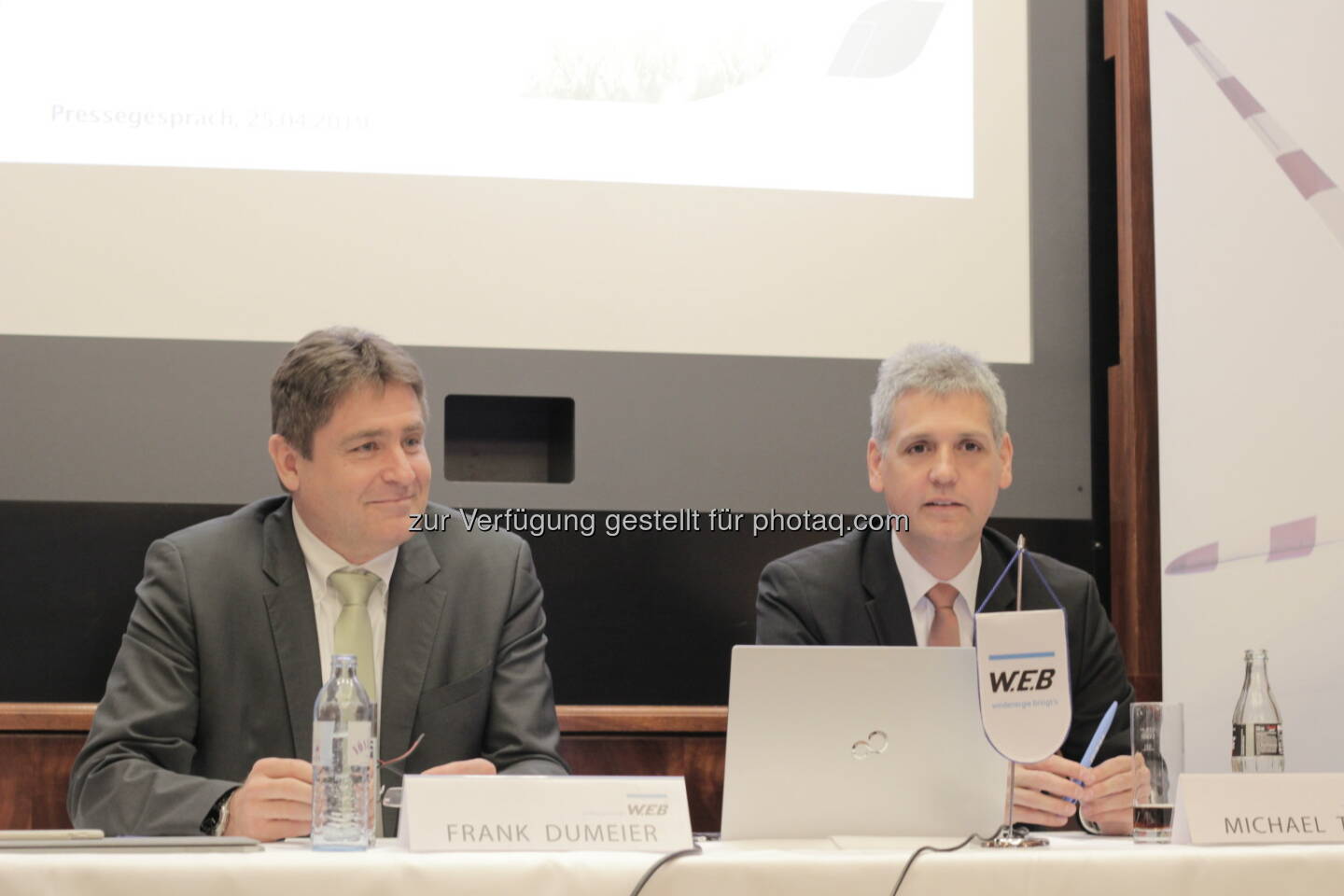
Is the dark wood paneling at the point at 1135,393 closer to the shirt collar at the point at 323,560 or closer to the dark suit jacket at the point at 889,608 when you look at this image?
the dark suit jacket at the point at 889,608

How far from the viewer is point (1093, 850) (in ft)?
4.47

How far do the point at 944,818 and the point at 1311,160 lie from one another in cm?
154

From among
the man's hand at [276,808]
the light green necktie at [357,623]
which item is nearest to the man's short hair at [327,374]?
the light green necktie at [357,623]

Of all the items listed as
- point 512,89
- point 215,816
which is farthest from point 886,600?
point 512,89

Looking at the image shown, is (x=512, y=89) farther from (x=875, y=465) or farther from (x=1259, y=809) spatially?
(x=1259, y=809)

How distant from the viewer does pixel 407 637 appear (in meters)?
2.28

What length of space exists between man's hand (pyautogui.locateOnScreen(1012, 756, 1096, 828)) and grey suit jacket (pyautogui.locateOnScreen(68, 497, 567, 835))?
761 millimetres

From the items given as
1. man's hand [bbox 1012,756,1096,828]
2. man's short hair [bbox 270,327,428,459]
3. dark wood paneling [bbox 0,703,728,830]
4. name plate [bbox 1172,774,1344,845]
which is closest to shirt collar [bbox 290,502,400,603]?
man's short hair [bbox 270,327,428,459]

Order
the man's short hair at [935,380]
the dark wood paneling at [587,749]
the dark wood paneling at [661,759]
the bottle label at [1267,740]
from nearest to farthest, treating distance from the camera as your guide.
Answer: the bottle label at [1267,740]
the man's short hair at [935,380]
the dark wood paneling at [587,749]
the dark wood paneling at [661,759]

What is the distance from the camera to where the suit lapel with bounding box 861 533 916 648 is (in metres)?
2.40

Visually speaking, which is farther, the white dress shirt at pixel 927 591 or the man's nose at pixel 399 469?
the white dress shirt at pixel 927 591

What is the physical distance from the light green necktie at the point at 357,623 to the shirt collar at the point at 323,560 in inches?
0.8

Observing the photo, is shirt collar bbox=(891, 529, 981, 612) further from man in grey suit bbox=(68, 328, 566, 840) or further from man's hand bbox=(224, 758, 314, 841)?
man's hand bbox=(224, 758, 314, 841)

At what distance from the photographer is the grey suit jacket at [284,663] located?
2.17m
